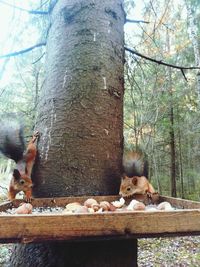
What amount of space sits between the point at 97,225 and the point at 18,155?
0.63 meters

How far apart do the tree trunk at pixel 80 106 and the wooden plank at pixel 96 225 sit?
0.40m

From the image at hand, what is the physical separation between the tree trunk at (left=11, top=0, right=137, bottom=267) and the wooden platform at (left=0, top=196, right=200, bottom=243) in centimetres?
40

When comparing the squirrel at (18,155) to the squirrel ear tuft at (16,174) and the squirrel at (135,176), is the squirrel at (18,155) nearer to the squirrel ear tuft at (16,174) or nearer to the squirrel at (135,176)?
the squirrel ear tuft at (16,174)

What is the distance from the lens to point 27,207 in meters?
0.76

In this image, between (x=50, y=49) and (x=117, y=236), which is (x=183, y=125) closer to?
(x=50, y=49)

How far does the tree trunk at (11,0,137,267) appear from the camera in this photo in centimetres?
110

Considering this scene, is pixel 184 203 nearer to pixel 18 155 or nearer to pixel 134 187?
pixel 134 187

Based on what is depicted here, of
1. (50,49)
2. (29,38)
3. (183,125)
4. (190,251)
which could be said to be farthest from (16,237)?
(183,125)

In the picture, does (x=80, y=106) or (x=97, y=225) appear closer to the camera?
(x=97, y=225)

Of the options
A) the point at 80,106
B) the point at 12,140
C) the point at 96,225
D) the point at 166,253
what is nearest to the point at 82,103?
the point at 80,106

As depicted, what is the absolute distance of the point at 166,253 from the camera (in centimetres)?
407

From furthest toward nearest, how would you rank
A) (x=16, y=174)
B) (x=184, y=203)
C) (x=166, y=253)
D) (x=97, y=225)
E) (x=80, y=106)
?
1. (x=166, y=253)
2. (x=80, y=106)
3. (x=16, y=174)
4. (x=184, y=203)
5. (x=97, y=225)

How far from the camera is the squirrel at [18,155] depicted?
104 cm

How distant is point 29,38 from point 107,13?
3.52 feet
